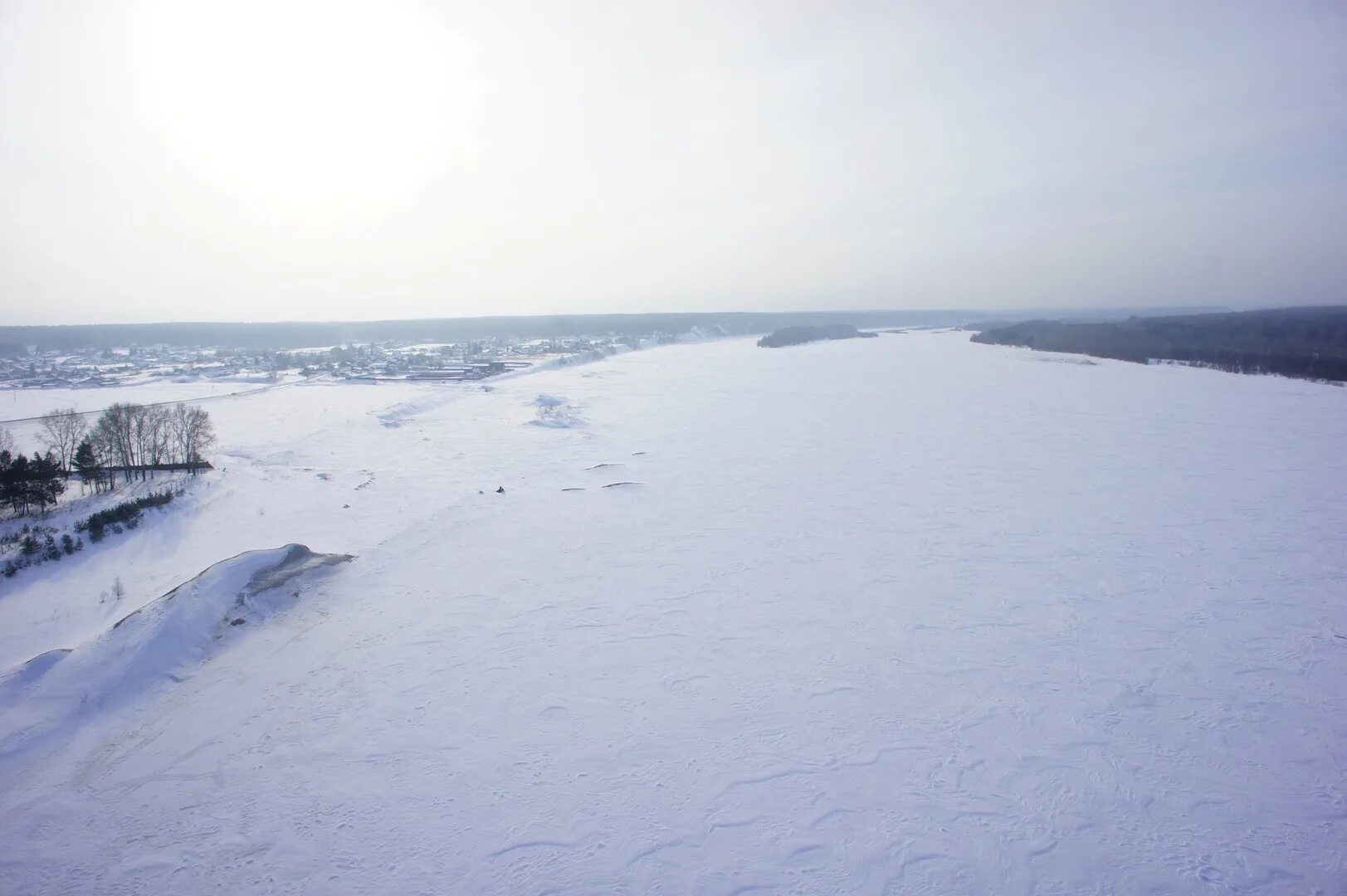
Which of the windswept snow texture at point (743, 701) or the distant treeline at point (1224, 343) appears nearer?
the windswept snow texture at point (743, 701)

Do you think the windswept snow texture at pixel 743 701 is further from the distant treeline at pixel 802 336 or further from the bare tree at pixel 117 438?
the distant treeline at pixel 802 336

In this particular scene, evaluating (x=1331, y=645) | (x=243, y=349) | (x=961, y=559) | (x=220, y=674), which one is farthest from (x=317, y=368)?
(x=1331, y=645)

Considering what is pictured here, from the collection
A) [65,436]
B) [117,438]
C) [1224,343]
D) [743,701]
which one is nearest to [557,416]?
[117,438]

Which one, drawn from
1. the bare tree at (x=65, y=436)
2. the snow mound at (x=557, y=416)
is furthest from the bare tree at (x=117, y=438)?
the snow mound at (x=557, y=416)

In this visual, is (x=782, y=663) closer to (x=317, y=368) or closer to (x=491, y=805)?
(x=491, y=805)

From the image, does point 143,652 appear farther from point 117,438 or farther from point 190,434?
point 117,438
